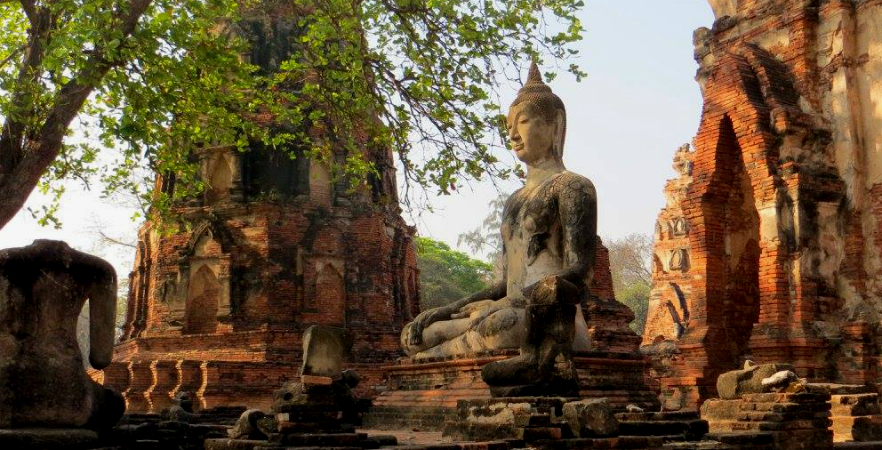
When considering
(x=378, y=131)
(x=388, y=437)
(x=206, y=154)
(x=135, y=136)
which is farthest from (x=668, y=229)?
(x=388, y=437)

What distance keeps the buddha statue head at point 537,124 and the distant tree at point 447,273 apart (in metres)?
32.5

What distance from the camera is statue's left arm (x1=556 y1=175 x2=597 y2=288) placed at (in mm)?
6522

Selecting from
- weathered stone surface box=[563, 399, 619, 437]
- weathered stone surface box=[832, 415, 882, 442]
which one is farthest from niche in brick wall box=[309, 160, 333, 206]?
weathered stone surface box=[563, 399, 619, 437]

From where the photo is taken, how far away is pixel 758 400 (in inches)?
273

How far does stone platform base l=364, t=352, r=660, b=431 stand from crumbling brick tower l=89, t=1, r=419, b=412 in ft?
37.0

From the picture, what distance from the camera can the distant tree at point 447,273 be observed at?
4062 cm

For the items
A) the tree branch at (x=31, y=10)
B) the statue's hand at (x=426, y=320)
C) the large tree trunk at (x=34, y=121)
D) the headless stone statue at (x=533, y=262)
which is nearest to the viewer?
the headless stone statue at (x=533, y=262)

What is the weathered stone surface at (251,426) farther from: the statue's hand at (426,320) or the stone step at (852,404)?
the stone step at (852,404)

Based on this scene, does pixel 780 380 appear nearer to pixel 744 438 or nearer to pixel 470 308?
pixel 744 438

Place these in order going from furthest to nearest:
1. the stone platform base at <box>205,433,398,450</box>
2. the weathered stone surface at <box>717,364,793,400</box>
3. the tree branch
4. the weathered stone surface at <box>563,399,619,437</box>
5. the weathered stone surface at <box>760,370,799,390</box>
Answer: the tree branch
the weathered stone surface at <box>717,364,793,400</box>
the weathered stone surface at <box>760,370,799,390</box>
the weathered stone surface at <box>563,399,619,437</box>
the stone platform base at <box>205,433,398,450</box>

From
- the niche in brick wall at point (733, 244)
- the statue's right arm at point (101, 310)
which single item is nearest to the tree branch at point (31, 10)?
the statue's right arm at point (101, 310)

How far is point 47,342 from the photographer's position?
5227 millimetres

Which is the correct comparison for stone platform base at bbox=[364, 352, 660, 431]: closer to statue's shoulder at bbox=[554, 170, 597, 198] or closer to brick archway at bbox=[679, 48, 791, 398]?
Answer: statue's shoulder at bbox=[554, 170, 597, 198]

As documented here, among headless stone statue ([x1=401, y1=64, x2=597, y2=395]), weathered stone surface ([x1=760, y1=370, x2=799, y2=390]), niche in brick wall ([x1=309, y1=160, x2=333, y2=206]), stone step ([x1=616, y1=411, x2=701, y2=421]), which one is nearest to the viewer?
headless stone statue ([x1=401, y1=64, x2=597, y2=395])
